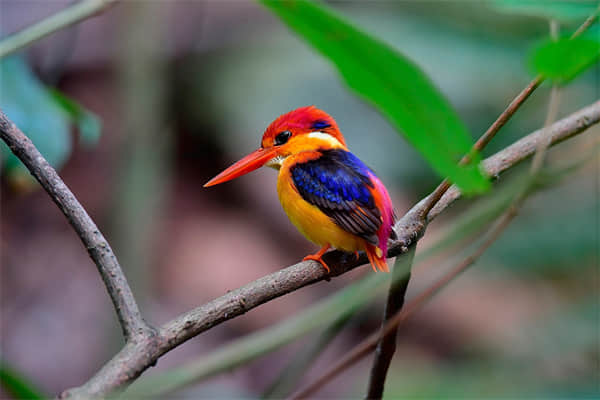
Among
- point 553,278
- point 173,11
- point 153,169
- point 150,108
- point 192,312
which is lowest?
point 553,278

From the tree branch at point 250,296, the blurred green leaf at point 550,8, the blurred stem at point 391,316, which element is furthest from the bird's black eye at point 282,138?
the blurred green leaf at point 550,8

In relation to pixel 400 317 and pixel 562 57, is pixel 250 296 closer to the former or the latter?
pixel 400 317

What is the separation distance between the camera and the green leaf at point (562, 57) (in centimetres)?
65

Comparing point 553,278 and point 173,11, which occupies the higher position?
point 173,11

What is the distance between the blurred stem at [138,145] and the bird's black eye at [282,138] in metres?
1.81

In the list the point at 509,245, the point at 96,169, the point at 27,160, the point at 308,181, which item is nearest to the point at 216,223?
the point at 96,169

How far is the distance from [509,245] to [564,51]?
2683mm

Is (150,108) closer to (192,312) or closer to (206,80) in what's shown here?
(206,80)

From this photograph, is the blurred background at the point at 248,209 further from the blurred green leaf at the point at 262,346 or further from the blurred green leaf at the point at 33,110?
the blurred green leaf at the point at 262,346

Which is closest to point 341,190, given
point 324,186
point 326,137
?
point 324,186

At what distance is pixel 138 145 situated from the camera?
3.03 metres

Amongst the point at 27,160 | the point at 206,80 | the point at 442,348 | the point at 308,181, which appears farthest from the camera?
the point at 206,80

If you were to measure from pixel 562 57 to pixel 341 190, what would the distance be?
0.60 metres

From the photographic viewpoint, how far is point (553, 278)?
3486mm
